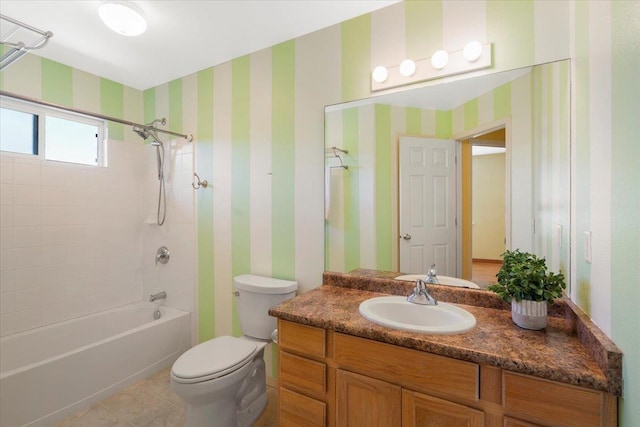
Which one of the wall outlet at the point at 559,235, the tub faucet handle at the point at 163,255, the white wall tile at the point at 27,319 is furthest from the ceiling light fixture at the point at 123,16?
the wall outlet at the point at 559,235

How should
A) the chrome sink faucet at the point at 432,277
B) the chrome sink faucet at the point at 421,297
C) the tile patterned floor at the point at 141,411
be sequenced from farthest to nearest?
the tile patterned floor at the point at 141,411, the chrome sink faucet at the point at 432,277, the chrome sink faucet at the point at 421,297

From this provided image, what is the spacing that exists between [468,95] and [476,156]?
12.7 inches

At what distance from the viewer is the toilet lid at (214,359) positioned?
4.76ft

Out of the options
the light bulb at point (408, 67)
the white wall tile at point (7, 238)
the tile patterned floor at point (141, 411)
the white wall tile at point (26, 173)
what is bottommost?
the tile patterned floor at point (141, 411)

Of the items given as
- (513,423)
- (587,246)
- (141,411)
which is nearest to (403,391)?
(513,423)

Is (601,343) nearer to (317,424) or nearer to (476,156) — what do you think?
(476,156)

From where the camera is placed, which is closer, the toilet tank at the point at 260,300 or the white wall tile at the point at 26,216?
the toilet tank at the point at 260,300

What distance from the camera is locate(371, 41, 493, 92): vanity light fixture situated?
55.0 inches

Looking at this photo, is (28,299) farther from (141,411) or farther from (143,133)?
(143,133)

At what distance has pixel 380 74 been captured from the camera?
→ 5.36ft

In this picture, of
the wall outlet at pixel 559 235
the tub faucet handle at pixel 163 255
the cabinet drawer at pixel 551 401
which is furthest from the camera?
the tub faucet handle at pixel 163 255

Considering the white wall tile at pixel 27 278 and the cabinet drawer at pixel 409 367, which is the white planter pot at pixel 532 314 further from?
the white wall tile at pixel 27 278

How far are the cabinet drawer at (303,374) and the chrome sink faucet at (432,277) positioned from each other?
0.72 m

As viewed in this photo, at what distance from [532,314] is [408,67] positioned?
52.9 inches
